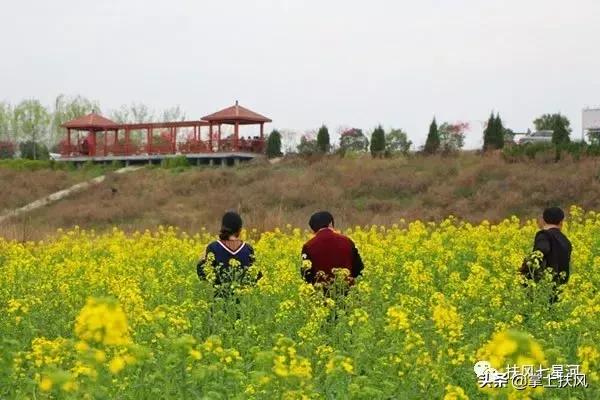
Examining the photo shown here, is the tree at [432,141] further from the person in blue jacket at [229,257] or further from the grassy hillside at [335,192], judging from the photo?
the person in blue jacket at [229,257]

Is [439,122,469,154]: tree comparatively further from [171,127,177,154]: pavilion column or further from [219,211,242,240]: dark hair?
[219,211,242,240]: dark hair

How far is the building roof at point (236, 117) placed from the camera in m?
44.0

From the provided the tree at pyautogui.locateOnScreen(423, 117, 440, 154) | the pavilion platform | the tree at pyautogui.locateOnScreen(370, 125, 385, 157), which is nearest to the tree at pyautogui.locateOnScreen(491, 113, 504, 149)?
the tree at pyautogui.locateOnScreen(423, 117, 440, 154)

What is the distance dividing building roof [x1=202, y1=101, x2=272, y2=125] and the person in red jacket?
3558 centimetres

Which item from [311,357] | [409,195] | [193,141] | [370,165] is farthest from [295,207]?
[311,357]

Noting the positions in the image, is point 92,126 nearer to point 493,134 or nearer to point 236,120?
point 236,120

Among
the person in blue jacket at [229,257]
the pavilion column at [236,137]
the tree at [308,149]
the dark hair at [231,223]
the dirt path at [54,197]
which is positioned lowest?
the dirt path at [54,197]

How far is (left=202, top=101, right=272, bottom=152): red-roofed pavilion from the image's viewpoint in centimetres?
4416

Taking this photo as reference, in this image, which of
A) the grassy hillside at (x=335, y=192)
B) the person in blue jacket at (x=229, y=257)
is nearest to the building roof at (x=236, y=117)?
the grassy hillside at (x=335, y=192)

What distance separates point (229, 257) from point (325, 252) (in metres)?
0.91

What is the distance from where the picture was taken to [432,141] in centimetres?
4188

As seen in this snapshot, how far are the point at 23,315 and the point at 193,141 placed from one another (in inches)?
1526

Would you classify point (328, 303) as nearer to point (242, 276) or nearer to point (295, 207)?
point (242, 276)

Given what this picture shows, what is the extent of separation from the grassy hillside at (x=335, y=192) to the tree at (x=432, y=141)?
7.43 feet
